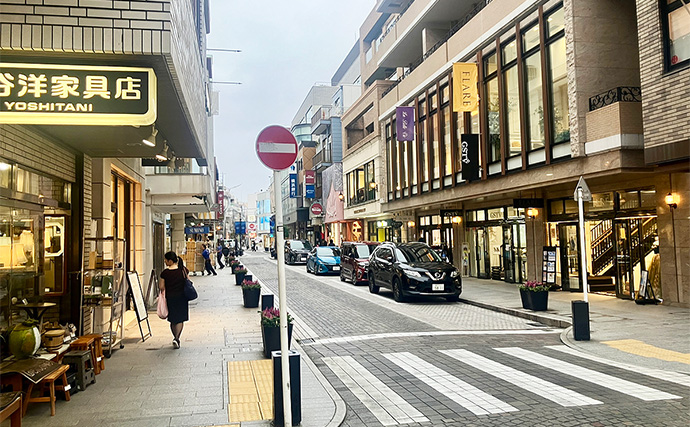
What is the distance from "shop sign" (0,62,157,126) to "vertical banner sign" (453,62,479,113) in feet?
51.4

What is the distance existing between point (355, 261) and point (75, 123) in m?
17.6

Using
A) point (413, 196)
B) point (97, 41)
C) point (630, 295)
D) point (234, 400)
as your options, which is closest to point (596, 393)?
point (234, 400)

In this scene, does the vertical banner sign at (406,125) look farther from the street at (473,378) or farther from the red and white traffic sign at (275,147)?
the red and white traffic sign at (275,147)

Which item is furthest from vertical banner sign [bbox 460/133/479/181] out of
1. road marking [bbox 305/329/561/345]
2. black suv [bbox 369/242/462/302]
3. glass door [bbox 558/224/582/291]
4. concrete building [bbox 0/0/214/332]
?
concrete building [bbox 0/0/214/332]

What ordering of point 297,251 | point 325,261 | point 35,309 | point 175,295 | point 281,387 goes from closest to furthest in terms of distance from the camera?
point 281,387
point 35,309
point 175,295
point 325,261
point 297,251

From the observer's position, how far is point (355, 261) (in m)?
22.2

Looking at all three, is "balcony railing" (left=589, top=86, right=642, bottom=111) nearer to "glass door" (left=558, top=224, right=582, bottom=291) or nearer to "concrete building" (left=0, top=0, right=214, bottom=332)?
"glass door" (left=558, top=224, right=582, bottom=291)

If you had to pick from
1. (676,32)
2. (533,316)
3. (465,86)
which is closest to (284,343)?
(533,316)

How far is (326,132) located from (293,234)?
25.4m

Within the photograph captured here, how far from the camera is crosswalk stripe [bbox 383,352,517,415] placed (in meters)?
5.83

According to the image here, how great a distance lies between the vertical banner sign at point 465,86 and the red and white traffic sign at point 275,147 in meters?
15.1

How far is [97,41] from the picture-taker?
536 cm

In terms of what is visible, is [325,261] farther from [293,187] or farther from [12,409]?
[293,187]

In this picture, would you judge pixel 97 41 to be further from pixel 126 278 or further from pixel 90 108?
pixel 126 278
